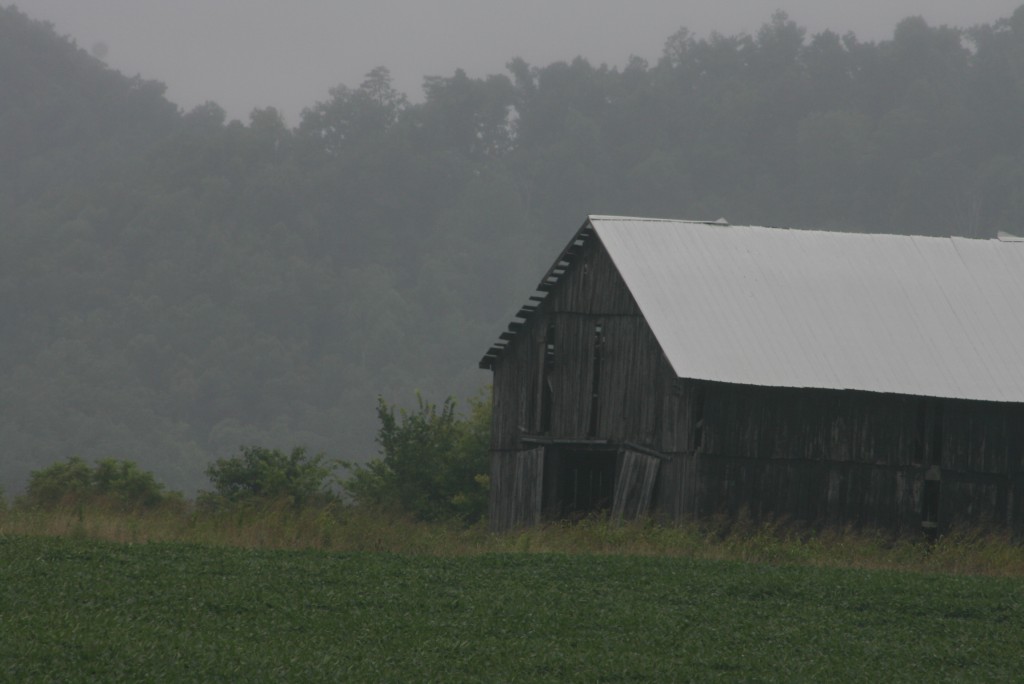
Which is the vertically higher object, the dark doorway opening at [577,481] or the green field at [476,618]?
the dark doorway opening at [577,481]

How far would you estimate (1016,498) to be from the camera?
28453 millimetres

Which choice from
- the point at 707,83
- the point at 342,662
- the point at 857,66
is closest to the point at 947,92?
the point at 857,66

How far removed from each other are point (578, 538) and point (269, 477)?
11.8 m

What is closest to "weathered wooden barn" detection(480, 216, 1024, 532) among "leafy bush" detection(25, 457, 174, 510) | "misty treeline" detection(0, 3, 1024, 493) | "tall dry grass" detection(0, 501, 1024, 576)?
"tall dry grass" detection(0, 501, 1024, 576)

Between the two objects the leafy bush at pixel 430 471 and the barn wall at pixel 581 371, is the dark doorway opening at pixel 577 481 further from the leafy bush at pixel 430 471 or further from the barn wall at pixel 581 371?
the leafy bush at pixel 430 471

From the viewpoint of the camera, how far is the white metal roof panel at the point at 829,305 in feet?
91.3

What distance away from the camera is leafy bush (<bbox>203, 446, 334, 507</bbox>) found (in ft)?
113

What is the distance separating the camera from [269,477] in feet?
114

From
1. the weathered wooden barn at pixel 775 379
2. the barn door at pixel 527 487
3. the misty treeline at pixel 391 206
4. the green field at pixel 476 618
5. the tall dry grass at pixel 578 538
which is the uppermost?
the misty treeline at pixel 391 206

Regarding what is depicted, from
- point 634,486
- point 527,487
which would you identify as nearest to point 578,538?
point 634,486

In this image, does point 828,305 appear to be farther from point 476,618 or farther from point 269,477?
point 476,618

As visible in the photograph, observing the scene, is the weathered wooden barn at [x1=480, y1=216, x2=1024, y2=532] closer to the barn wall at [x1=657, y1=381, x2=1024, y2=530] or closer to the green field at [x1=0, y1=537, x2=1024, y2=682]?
the barn wall at [x1=657, y1=381, x2=1024, y2=530]

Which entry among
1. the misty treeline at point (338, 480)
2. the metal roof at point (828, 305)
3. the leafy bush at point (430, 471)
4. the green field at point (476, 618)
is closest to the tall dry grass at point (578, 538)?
the green field at point (476, 618)

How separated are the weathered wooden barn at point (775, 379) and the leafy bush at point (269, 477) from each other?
17.0 feet
